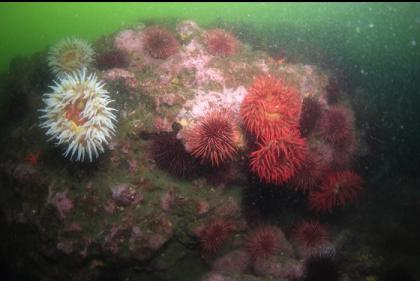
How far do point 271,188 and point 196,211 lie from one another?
1786 millimetres

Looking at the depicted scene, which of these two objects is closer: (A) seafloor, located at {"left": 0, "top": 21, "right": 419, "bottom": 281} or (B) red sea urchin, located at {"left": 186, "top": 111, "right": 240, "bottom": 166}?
(B) red sea urchin, located at {"left": 186, "top": 111, "right": 240, "bottom": 166}

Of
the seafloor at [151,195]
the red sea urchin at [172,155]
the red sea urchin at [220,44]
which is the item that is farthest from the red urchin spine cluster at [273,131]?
the red sea urchin at [220,44]

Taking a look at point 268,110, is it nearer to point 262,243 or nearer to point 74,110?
point 262,243

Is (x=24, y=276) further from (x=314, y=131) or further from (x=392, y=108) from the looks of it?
(x=392, y=108)

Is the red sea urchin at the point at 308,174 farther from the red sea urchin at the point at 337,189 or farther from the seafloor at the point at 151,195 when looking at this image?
the seafloor at the point at 151,195

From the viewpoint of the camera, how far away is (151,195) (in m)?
5.83

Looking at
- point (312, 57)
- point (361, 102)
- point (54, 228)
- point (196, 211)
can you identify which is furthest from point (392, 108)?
point (54, 228)

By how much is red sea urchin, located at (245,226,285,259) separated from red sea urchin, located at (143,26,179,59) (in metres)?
4.43

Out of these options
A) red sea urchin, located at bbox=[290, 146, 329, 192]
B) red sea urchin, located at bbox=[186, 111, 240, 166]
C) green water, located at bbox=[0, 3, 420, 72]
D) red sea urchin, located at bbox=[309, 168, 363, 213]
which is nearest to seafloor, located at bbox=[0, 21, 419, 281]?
red sea urchin, located at bbox=[186, 111, 240, 166]

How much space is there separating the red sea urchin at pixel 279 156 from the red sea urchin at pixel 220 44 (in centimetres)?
297

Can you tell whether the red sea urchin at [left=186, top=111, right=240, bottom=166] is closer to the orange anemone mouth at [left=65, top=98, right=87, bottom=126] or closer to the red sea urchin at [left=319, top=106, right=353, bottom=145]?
the orange anemone mouth at [left=65, top=98, right=87, bottom=126]

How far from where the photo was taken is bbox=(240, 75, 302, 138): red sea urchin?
212 inches

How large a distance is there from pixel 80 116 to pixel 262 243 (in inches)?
168

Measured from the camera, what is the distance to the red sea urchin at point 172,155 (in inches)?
224
